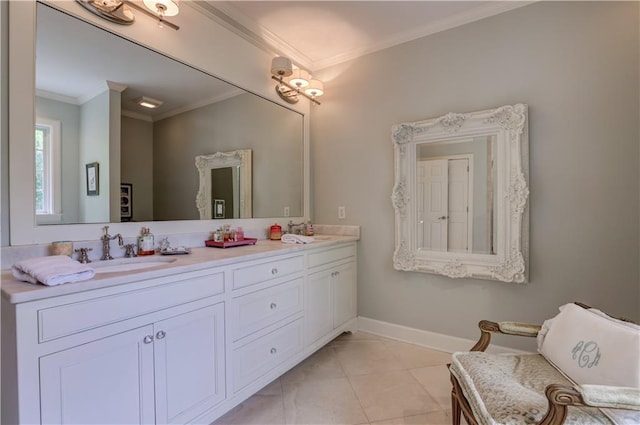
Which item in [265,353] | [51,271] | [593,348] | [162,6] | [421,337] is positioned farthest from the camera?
[421,337]

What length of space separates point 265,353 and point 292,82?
2171 mm

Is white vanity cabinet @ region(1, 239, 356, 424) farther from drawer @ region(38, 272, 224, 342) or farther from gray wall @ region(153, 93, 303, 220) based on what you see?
gray wall @ region(153, 93, 303, 220)

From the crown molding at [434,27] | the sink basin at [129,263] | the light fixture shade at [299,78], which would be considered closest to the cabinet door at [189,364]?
the sink basin at [129,263]

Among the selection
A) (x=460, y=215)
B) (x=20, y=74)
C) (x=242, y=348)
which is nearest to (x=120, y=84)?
(x=20, y=74)

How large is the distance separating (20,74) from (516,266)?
9.66 feet

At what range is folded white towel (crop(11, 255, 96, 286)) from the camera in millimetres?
1021

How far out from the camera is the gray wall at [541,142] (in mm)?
1823

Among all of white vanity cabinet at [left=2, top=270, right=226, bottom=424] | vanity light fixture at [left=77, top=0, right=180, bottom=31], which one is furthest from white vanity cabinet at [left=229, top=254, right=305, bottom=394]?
vanity light fixture at [left=77, top=0, right=180, bottom=31]

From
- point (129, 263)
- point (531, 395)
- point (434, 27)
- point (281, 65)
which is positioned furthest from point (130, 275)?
point (434, 27)

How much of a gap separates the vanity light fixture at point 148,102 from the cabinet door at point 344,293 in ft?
5.63

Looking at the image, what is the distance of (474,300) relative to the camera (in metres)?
2.30

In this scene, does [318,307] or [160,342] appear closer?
[160,342]

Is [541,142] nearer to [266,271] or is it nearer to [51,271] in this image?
[266,271]

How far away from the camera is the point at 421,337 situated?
8.25ft
